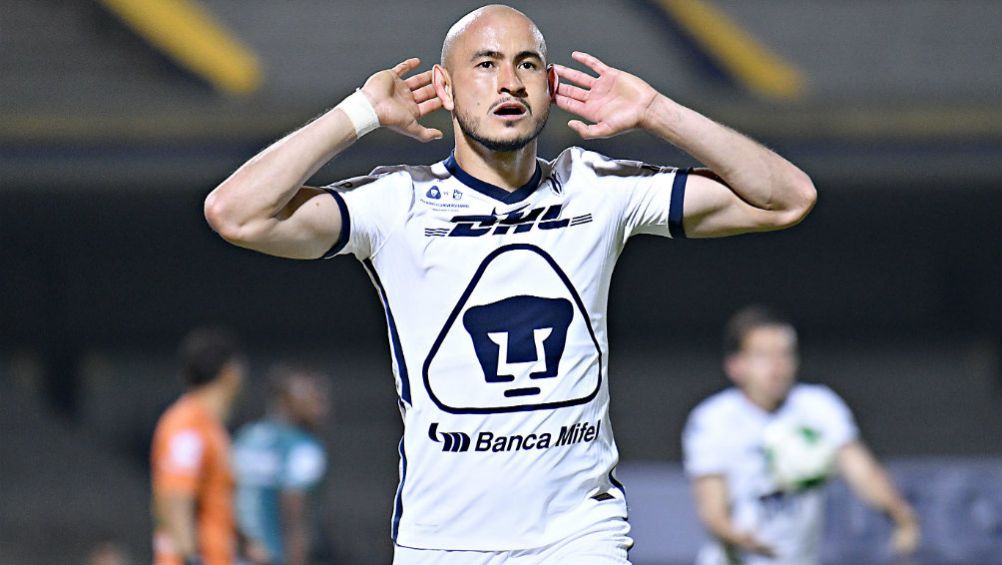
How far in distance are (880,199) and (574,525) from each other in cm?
1209

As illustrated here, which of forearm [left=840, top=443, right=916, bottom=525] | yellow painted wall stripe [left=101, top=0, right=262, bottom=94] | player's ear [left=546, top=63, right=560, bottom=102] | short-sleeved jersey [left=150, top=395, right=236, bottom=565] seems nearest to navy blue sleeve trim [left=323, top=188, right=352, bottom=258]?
player's ear [left=546, top=63, right=560, bottom=102]

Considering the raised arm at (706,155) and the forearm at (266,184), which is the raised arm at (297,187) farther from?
the raised arm at (706,155)

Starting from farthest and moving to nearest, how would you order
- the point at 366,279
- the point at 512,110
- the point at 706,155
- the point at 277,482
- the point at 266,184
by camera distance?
the point at 366,279 → the point at 277,482 → the point at 706,155 → the point at 512,110 → the point at 266,184

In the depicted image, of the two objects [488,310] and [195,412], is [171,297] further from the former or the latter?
[488,310]

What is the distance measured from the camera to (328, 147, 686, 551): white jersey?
411 cm

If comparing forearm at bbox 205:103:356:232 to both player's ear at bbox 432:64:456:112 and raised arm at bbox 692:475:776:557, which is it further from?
raised arm at bbox 692:475:776:557

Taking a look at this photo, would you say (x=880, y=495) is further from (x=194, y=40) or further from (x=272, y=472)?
(x=194, y=40)

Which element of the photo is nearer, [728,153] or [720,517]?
[728,153]

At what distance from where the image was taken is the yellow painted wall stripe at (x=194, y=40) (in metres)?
13.9

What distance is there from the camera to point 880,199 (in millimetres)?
15492

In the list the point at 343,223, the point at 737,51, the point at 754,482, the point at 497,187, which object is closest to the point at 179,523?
the point at 754,482

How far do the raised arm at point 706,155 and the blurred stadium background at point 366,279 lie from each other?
9.50 meters

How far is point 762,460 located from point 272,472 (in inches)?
187

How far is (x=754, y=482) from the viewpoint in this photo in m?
6.78
